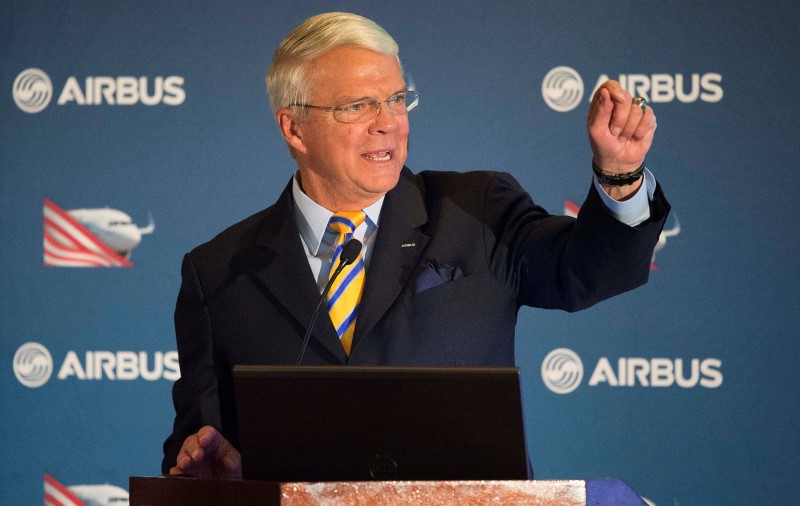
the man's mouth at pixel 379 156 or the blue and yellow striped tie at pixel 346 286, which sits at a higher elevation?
the man's mouth at pixel 379 156

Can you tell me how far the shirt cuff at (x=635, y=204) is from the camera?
1.74 metres

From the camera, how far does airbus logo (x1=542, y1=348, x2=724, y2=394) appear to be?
3307 mm

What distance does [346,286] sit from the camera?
2086 mm

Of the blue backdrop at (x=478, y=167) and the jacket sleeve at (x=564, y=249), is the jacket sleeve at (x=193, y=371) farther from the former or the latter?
the blue backdrop at (x=478, y=167)

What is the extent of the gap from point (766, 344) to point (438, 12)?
58.4 inches

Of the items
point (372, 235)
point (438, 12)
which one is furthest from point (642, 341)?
point (372, 235)

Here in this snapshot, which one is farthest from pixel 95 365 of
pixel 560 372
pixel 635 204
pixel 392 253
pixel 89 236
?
pixel 635 204

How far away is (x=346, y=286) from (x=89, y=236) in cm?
178

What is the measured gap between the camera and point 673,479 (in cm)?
335

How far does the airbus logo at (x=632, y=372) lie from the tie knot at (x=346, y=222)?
1414mm

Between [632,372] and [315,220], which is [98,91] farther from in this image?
[632,372]

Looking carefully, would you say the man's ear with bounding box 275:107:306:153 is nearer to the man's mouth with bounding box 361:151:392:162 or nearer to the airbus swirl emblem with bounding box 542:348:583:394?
the man's mouth with bounding box 361:151:392:162

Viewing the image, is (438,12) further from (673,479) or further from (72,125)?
(673,479)

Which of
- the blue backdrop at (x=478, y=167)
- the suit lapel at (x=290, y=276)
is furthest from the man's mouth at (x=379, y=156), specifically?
the blue backdrop at (x=478, y=167)
